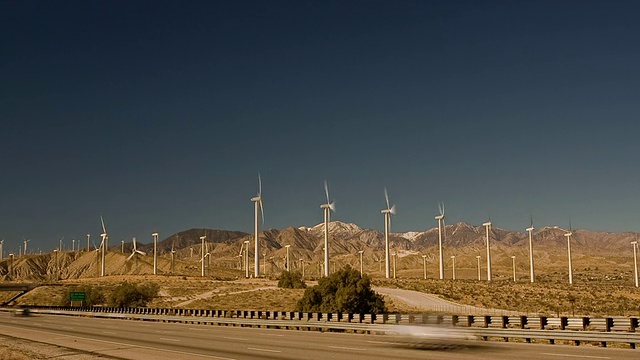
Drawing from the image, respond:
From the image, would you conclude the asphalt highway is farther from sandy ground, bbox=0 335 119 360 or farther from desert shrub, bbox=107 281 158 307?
desert shrub, bbox=107 281 158 307

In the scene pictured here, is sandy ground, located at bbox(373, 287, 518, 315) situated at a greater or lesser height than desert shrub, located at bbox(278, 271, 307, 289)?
lesser

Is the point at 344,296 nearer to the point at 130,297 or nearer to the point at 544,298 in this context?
the point at 544,298

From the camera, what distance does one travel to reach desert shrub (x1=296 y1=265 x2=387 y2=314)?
5978 cm

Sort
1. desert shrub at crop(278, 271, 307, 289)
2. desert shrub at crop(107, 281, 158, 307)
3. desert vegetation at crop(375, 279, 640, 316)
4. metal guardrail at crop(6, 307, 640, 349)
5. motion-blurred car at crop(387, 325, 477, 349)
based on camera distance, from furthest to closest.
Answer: desert shrub at crop(278, 271, 307, 289) → desert shrub at crop(107, 281, 158, 307) → desert vegetation at crop(375, 279, 640, 316) → motion-blurred car at crop(387, 325, 477, 349) → metal guardrail at crop(6, 307, 640, 349)

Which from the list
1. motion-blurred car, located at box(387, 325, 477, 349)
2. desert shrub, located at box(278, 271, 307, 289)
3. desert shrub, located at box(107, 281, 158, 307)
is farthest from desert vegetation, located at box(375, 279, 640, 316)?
desert shrub, located at box(107, 281, 158, 307)

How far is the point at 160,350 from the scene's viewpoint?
93.9ft

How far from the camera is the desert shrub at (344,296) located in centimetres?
5978

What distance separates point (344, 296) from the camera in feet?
196

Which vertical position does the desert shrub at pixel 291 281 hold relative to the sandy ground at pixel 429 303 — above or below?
above

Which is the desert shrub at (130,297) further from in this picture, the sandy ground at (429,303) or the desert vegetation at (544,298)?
the desert vegetation at (544,298)

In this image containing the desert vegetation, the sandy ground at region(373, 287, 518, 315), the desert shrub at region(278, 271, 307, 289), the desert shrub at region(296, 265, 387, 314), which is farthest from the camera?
the desert shrub at region(278, 271, 307, 289)

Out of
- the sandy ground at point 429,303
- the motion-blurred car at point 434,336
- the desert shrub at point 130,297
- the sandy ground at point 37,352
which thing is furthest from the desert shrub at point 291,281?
the motion-blurred car at point 434,336

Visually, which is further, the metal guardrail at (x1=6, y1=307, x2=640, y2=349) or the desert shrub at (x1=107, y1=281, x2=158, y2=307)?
the desert shrub at (x1=107, y1=281, x2=158, y2=307)

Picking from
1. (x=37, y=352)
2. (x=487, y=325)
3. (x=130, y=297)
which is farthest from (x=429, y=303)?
(x=37, y=352)
